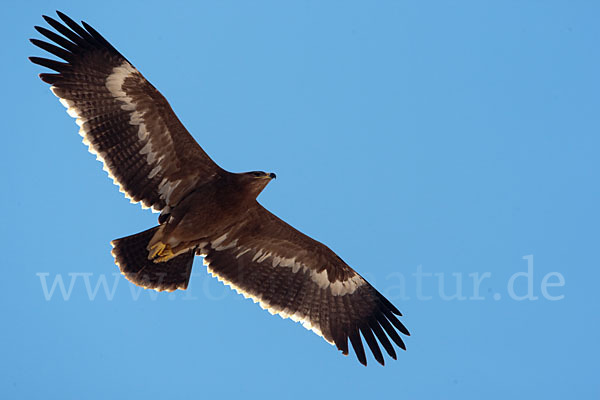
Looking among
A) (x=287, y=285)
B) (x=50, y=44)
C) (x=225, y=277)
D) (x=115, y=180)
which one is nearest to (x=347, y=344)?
(x=287, y=285)

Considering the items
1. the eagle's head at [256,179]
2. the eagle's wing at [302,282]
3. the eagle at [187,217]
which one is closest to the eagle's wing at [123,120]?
the eagle at [187,217]

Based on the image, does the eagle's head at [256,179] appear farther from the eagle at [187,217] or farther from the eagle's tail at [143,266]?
the eagle's tail at [143,266]

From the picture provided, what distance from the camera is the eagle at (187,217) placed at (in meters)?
10.2

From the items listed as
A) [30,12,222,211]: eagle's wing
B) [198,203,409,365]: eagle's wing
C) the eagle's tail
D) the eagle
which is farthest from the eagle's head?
the eagle's tail

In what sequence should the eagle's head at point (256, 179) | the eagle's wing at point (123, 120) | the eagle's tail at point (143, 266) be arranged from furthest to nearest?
1. the eagle's tail at point (143, 266)
2. the eagle's head at point (256, 179)
3. the eagle's wing at point (123, 120)

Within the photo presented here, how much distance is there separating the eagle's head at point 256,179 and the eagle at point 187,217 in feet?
0.04

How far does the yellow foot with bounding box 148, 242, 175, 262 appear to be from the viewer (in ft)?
34.4

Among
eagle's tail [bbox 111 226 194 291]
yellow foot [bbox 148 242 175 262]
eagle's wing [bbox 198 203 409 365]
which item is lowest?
eagle's tail [bbox 111 226 194 291]

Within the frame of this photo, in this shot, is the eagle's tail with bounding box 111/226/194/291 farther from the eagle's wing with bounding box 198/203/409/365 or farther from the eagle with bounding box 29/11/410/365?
the eagle's wing with bounding box 198/203/409/365

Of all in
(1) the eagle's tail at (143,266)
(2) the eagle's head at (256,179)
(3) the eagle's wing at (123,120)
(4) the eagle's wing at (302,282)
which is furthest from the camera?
(4) the eagle's wing at (302,282)

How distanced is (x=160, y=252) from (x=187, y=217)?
576mm

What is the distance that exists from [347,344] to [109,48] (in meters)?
5.09

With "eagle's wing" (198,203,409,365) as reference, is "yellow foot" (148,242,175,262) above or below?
below

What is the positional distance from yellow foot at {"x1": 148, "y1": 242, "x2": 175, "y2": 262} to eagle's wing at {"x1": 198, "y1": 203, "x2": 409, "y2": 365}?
0.73 m
